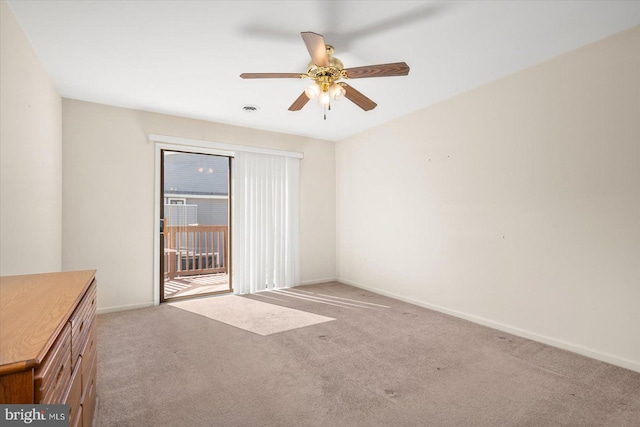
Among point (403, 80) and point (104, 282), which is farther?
point (104, 282)

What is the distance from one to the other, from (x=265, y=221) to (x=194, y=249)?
6.68ft

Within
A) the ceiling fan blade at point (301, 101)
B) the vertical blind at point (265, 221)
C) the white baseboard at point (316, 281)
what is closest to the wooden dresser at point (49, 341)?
the ceiling fan blade at point (301, 101)

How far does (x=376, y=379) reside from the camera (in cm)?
205

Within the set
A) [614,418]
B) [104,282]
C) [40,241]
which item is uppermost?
[40,241]

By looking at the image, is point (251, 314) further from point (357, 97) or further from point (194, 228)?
point (194, 228)

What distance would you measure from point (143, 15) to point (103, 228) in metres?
2.43

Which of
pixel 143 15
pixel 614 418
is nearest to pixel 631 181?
pixel 614 418

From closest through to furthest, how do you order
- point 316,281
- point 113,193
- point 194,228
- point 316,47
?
point 316,47
point 113,193
point 316,281
point 194,228

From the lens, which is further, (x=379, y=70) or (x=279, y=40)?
(x=279, y=40)

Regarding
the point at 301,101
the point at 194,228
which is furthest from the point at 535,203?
the point at 194,228

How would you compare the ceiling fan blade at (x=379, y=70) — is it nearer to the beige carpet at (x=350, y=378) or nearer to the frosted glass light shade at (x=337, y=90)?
the frosted glass light shade at (x=337, y=90)

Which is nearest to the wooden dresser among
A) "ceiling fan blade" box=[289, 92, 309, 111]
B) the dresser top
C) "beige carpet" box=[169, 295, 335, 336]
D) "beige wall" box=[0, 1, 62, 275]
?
the dresser top

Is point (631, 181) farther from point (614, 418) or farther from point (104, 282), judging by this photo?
point (104, 282)

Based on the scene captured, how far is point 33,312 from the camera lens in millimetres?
1021
